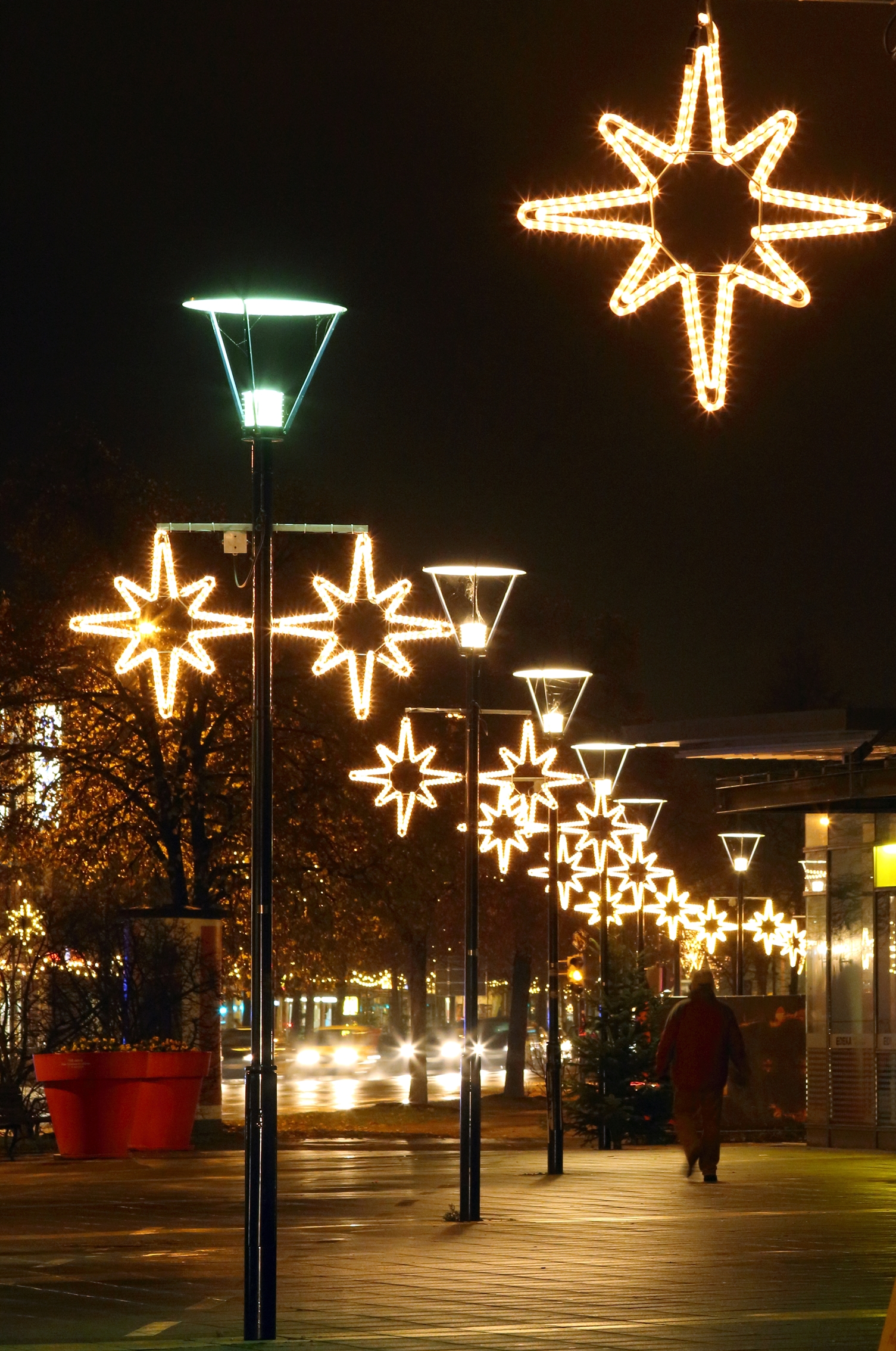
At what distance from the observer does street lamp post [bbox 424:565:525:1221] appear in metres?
16.4

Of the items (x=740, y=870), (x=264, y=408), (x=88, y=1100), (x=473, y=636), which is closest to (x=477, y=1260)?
(x=264, y=408)

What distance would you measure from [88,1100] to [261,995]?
15313 millimetres

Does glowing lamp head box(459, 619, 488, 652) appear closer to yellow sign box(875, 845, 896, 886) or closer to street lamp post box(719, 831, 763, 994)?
yellow sign box(875, 845, 896, 886)

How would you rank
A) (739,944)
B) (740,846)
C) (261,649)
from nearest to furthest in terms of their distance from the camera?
(261,649) < (739,944) < (740,846)

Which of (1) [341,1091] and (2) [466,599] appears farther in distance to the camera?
(1) [341,1091]

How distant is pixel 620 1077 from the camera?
31328 mm

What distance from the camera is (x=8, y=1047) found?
2867 centimetres

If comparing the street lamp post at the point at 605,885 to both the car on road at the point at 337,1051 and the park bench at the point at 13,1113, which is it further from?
the car on road at the point at 337,1051

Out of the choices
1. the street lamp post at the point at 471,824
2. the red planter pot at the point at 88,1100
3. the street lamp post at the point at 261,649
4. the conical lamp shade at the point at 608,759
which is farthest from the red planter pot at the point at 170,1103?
the street lamp post at the point at 261,649

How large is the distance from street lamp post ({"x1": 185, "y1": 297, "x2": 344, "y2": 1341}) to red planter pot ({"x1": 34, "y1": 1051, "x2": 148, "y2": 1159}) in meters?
14.6

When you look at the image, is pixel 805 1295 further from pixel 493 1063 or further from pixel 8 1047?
pixel 493 1063

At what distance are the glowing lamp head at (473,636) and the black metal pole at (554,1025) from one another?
12.8ft

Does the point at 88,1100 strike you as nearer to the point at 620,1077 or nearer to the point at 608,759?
the point at 620,1077

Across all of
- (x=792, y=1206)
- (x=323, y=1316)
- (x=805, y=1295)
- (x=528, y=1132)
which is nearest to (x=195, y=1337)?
(x=323, y=1316)
